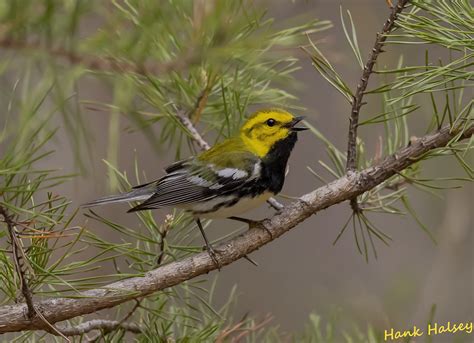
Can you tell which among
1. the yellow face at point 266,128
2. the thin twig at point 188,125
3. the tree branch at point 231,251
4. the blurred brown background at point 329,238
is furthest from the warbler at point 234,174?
the blurred brown background at point 329,238

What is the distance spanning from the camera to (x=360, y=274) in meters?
4.71

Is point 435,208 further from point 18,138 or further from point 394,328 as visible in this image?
point 18,138

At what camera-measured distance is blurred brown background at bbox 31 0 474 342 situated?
10.2ft

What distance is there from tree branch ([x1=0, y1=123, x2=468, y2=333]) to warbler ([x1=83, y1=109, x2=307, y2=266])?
41cm

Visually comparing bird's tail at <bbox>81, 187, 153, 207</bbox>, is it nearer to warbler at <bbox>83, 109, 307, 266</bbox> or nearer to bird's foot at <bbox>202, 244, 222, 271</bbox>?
warbler at <bbox>83, 109, 307, 266</bbox>

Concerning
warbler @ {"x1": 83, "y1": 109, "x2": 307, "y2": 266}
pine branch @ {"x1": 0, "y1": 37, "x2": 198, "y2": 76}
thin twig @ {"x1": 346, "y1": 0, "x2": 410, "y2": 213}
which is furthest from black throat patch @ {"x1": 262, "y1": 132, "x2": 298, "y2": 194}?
pine branch @ {"x1": 0, "y1": 37, "x2": 198, "y2": 76}

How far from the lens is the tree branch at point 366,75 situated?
4.47 ft

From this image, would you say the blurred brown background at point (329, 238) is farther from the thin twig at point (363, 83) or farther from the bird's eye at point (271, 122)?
the thin twig at point (363, 83)

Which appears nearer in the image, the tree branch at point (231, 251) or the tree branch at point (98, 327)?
the tree branch at point (231, 251)

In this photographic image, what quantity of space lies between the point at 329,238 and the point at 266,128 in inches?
95.7

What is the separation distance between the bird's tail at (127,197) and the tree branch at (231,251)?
1.51 ft

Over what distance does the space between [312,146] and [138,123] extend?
345cm

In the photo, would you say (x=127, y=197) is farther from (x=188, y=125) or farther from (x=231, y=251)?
(x=231, y=251)

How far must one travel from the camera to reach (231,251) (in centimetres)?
171
